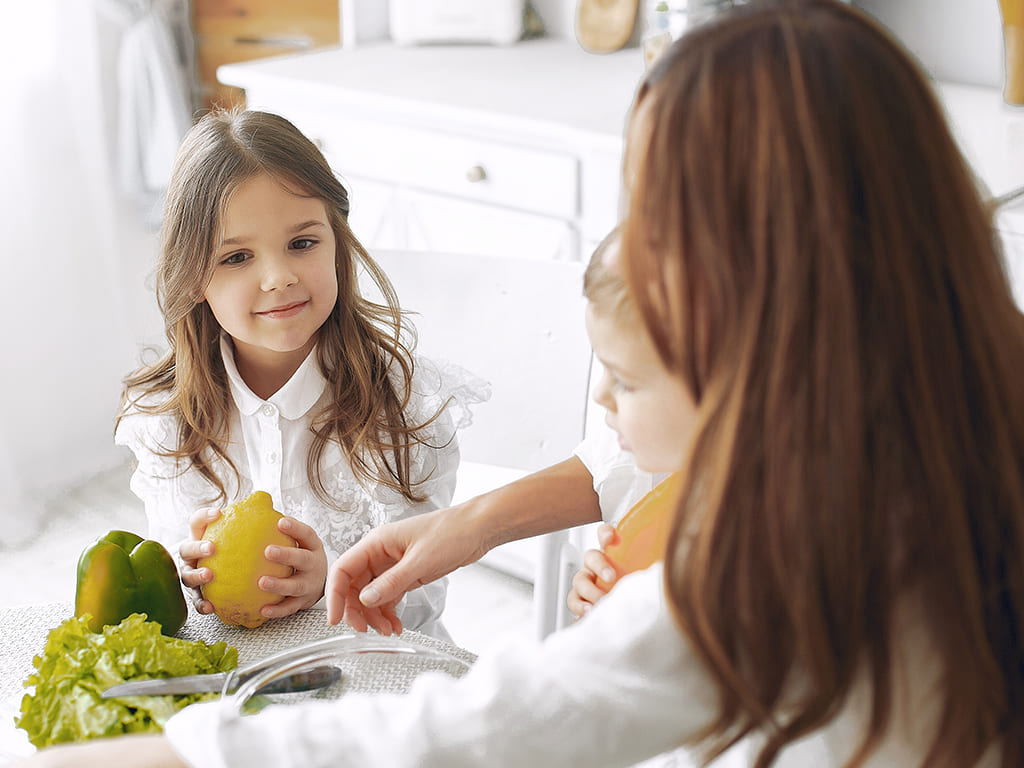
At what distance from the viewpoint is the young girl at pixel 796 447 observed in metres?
0.47

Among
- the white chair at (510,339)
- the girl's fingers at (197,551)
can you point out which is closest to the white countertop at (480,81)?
the white chair at (510,339)

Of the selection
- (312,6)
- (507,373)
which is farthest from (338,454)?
(312,6)

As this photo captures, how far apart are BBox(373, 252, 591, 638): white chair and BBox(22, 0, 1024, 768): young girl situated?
0.76m

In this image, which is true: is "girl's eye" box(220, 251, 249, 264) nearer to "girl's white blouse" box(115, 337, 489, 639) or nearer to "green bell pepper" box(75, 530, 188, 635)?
"girl's white blouse" box(115, 337, 489, 639)

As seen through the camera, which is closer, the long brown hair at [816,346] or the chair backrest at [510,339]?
the long brown hair at [816,346]

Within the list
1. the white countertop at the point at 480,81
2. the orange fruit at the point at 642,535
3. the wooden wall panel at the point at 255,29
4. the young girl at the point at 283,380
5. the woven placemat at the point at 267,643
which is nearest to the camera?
the woven placemat at the point at 267,643

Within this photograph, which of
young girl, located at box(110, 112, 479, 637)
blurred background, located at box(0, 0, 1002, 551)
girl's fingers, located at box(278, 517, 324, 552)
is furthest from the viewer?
blurred background, located at box(0, 0, 1002, 551)

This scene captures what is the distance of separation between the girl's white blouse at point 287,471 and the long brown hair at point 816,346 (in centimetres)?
77

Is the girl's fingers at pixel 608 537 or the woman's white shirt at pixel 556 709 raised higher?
the woman's white shirt at pixel 556 709

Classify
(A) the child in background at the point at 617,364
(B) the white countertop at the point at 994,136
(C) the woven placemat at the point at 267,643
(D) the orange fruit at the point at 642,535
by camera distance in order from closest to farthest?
(A) the child in background at the point at 617,364
(C) the woven placemat at the point at 267,643
(D) the orange fruit at the point at 642,535
(B) the white countertop at the point at 994,136

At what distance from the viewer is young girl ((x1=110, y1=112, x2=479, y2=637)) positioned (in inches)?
44.1

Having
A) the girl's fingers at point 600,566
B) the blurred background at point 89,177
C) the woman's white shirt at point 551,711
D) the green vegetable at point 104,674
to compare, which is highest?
the woman's white shirt at point 551,711

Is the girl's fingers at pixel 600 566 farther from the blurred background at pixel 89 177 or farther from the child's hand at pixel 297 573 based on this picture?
the blurred background at pixel 89 177

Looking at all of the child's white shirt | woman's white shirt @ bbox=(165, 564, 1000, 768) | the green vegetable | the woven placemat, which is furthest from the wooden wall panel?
woman's white shirt @ bbox=(165, 564, 1000, 768)
